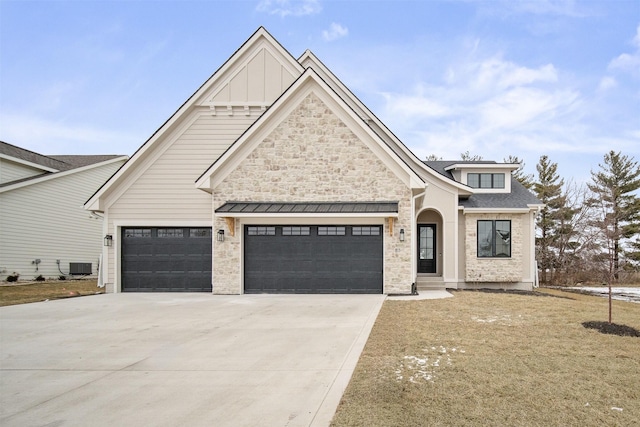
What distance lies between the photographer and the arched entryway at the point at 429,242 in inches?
786

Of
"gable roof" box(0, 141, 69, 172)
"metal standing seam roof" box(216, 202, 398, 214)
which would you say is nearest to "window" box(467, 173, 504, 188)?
"metal standing seam roof" box(216, 202, 398, 214)

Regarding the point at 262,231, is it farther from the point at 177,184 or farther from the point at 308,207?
the point at 177,184

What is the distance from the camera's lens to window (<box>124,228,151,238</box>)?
674 inches

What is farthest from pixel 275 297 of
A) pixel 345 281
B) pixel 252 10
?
pixel 252 10

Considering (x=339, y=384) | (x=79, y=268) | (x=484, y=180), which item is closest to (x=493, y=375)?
(x=339, y=384)

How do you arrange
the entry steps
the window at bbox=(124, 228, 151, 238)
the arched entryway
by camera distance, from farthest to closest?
the arched entryway < the entry steps < the window at bbox=(124, 228, 151, 238)

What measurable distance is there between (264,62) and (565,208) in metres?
23.7

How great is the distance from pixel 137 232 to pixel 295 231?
20.6 ft

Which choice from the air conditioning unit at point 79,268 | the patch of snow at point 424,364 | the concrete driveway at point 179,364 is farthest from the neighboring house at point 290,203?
the air conditioning unit at point 79,268

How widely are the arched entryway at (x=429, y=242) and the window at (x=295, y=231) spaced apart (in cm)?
655

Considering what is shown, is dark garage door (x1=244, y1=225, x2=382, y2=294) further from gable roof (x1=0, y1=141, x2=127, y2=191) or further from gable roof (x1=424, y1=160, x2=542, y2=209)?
gable roof (x1=0, y1=141, x2=127, y2=191)

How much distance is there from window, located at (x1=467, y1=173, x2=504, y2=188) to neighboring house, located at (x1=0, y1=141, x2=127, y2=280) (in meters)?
19.4

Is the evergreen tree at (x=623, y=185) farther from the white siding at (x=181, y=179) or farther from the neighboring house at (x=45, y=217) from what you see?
the neighboring house at (x=45, y=217)

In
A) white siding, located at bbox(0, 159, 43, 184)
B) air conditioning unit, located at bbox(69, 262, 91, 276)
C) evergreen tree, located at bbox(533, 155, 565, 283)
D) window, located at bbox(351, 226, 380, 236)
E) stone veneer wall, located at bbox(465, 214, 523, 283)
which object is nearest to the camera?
window, located at bbox(351, 226, 380, 236)
